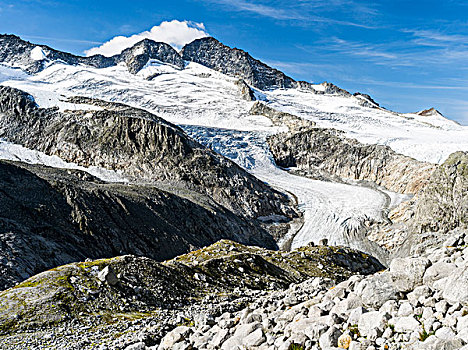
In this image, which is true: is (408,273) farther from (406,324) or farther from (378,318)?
(406,324)

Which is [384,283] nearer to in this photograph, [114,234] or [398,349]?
[398,349]

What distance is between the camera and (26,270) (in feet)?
90.6

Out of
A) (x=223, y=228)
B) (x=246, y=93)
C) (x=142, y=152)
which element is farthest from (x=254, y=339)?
(x=246, y=93)

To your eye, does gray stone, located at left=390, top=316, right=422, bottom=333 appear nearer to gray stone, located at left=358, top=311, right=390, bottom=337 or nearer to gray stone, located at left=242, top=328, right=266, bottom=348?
gray stone, located at left=358, top=311, right=390, bottom=337

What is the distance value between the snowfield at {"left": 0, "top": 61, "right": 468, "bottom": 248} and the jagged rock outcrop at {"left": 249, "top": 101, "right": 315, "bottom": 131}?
3376mm

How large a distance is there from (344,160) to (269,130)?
33.6 metres

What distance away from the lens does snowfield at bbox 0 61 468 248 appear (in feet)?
286

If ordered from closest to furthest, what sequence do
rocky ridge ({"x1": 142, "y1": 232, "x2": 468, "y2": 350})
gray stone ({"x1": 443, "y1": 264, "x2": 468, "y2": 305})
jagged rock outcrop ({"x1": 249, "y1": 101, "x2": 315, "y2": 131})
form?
rocky ridge ({"x1": 142, "y1": 232, "x2": 468, "y2": 350}) → gray stone ({"x1": 443, "y1": 264, "x2": 468, "y2": 305}) → jagged rock outcrop ({"x1": 249, "y1": 101, "x2": 315, "y2": 131})

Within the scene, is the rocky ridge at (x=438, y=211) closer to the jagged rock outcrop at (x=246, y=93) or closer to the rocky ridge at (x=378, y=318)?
the rocky ridge at (x=378, y=318)

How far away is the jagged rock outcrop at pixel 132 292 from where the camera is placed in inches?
577

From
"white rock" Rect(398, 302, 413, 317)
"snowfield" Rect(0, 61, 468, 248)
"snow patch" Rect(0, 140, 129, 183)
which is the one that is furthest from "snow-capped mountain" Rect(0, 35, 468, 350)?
"snowfield" Rect(0, 61, 468, 248)

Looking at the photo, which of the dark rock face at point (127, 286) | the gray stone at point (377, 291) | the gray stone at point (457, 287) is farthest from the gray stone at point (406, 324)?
the dark rock face at point (127, 286)

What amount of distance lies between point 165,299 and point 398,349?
1241 centimetres

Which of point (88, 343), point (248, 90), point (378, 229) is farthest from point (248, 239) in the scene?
point (248, 90)
